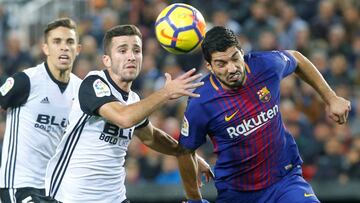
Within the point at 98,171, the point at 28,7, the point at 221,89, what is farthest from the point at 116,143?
the point at 28,7

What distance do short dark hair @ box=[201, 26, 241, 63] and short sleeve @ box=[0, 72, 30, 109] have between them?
189cm

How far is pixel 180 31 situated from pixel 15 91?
1.72 metres

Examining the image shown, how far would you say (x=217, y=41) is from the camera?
7.77 metres

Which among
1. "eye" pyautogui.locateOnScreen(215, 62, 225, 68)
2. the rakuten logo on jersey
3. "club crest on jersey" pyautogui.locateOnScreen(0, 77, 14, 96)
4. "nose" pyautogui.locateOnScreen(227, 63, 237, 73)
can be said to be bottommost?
the rakuten logo on jersey

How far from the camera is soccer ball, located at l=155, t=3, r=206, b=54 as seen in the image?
27.1ft

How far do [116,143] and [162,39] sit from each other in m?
1.18

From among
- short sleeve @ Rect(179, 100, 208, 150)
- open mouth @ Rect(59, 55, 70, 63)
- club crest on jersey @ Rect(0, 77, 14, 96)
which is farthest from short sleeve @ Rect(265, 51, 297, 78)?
club crest on jersey @ Rect(0, 77, 14, 96)

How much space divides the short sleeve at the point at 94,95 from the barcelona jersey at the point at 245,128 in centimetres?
77

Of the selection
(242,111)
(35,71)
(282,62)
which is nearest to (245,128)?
(242,111)

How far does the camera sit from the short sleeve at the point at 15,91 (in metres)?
8.51

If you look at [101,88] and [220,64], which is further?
[220,64]

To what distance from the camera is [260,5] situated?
16.3 metres

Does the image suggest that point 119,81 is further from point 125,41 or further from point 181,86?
point 181,86

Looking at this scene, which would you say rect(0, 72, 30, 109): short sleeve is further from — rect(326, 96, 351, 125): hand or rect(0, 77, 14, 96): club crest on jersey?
rect(326, 96, 351, 125): hand
